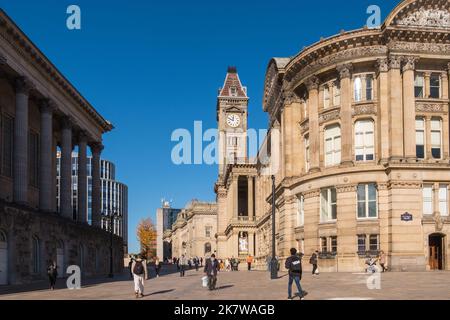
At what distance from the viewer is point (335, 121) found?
48031 mm

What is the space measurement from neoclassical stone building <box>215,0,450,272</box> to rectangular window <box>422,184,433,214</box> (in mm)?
74

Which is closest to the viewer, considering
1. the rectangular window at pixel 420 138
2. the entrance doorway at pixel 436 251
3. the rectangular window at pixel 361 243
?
the entrance doorway at pixel 436 251

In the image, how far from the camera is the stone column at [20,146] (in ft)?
140

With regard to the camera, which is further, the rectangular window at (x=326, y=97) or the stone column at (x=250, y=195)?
the stone column at (x=250, y=195)

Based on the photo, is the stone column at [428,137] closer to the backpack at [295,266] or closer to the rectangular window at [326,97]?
the rectangular window at [326,97]

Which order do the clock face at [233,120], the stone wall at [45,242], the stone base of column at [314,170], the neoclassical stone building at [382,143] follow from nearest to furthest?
the stone wall at [45,242] → the neoclassical stone building at [382,143] → the stone base of column at [314,170] → the clock face at [233,120]

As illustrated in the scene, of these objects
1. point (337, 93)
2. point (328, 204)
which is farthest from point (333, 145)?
point (328, 204)

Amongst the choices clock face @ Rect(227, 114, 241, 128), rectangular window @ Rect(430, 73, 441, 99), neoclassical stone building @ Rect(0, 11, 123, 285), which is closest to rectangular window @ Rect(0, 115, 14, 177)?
neoclassical stone building @ Rect(0, 11, 123, 285)

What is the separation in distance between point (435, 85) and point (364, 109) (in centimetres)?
587

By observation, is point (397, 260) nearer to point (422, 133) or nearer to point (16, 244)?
point (422, 133)

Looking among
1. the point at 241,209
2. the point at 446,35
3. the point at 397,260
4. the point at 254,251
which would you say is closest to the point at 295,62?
the point at 446,35

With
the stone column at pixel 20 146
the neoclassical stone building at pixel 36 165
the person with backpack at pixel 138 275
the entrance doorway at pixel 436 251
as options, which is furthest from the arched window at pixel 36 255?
the entrance doorway at pixel 436 251

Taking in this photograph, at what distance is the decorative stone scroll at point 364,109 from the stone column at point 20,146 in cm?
2491

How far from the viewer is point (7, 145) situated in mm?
48469
